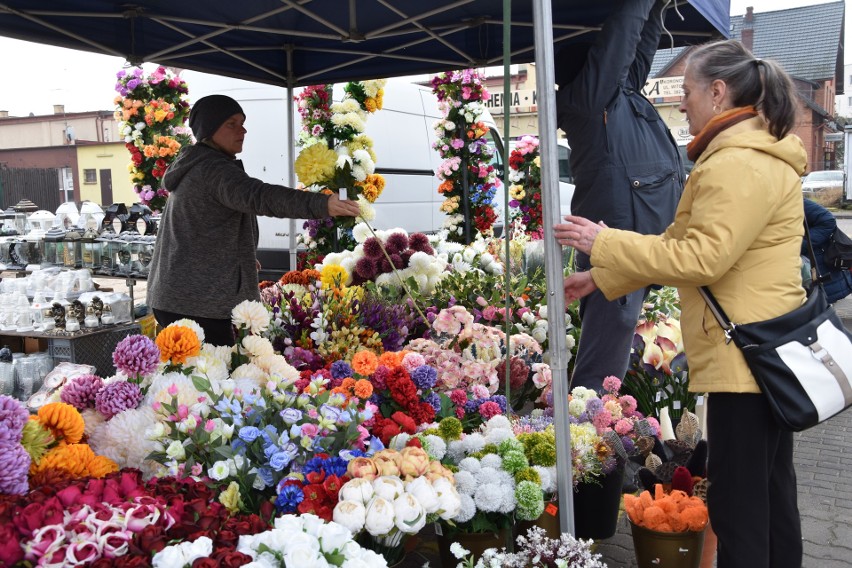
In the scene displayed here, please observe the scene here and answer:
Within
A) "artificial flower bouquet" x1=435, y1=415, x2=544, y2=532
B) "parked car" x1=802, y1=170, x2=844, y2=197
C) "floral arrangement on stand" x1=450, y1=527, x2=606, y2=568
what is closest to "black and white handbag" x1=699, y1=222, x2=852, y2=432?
"floral arrangement on stand" x1=450, y1=527, x2=606, y2=568

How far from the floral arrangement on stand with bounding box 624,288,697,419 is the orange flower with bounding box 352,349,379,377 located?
5.85 feet

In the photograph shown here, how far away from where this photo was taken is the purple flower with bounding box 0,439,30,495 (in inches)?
62.4

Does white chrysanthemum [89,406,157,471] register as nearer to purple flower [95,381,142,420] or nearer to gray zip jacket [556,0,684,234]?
purple flower [95,381,142,420]

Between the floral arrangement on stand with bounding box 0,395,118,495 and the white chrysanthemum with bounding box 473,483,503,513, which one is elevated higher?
the floral arrangement on stand with bounding box 0,395,118,495

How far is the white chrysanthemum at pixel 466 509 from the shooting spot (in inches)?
81.3

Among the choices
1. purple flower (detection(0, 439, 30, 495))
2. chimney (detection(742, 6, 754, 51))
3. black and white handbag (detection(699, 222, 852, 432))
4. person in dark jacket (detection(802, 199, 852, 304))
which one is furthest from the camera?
chimney (detection(742, 6, 754, 51))

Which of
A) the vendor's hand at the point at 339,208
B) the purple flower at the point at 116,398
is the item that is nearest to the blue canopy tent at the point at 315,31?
the vendor's hand at the point at 339,208

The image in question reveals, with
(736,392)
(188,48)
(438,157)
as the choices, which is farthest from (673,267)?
(438,157)

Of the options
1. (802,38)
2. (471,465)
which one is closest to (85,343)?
(471,465)

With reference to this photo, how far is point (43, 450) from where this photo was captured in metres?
1.81

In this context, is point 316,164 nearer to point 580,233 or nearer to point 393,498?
point 580,233

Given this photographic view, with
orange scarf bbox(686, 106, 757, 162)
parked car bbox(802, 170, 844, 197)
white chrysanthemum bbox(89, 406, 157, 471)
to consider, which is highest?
parked car bbox(802, 170, 844, 197)

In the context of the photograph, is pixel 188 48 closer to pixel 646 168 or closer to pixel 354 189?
pixel 354 189

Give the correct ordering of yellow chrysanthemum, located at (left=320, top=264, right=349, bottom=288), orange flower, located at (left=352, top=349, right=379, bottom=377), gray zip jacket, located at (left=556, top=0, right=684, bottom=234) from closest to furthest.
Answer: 1. orange flower, located at (left=352, top=349, right=379, bottom=377)
2. gray zip jacket, located at (left=556, top=0, right=684, bottom=234)
3. yellow chrysanthemum, located at (left=320, top=264, right=349, bottom=288)
